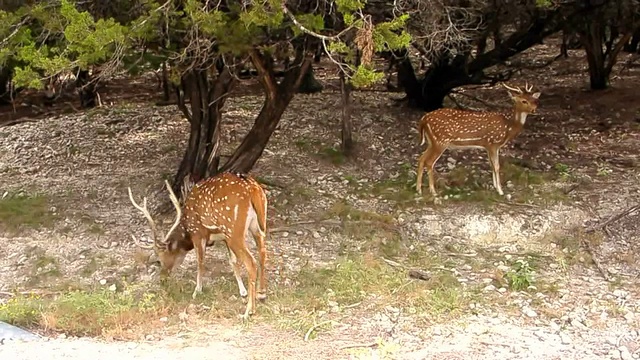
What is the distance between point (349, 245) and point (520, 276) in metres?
1.78

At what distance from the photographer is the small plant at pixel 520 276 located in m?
7.49

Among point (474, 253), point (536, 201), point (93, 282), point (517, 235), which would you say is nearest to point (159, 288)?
point (93, 282)

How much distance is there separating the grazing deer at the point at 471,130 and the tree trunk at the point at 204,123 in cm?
232


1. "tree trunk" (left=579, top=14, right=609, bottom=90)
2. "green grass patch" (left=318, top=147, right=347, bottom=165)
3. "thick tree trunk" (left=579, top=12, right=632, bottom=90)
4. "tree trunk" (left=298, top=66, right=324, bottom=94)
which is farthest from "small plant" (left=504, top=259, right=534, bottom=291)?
"tree trunk" (left=298, top=66, right=324, bottom=94)

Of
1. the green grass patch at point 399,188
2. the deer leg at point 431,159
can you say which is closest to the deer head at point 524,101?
the deer leg at point 431,159

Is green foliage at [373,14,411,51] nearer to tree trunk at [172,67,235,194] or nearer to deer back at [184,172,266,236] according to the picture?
deer back at [184,172,266,236]

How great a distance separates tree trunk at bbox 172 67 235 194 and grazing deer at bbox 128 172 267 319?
1858mm

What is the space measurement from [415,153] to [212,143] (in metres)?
3.10

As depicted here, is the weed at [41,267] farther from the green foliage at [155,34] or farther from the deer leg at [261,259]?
the deer leg at [261,259]

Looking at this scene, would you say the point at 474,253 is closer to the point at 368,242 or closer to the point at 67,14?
the point at 368,242

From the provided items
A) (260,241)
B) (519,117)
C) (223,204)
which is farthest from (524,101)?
(223,204)

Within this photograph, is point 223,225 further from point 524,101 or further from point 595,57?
point 595,57

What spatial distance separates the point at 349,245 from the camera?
8523mm

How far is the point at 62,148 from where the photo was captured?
11.7m
